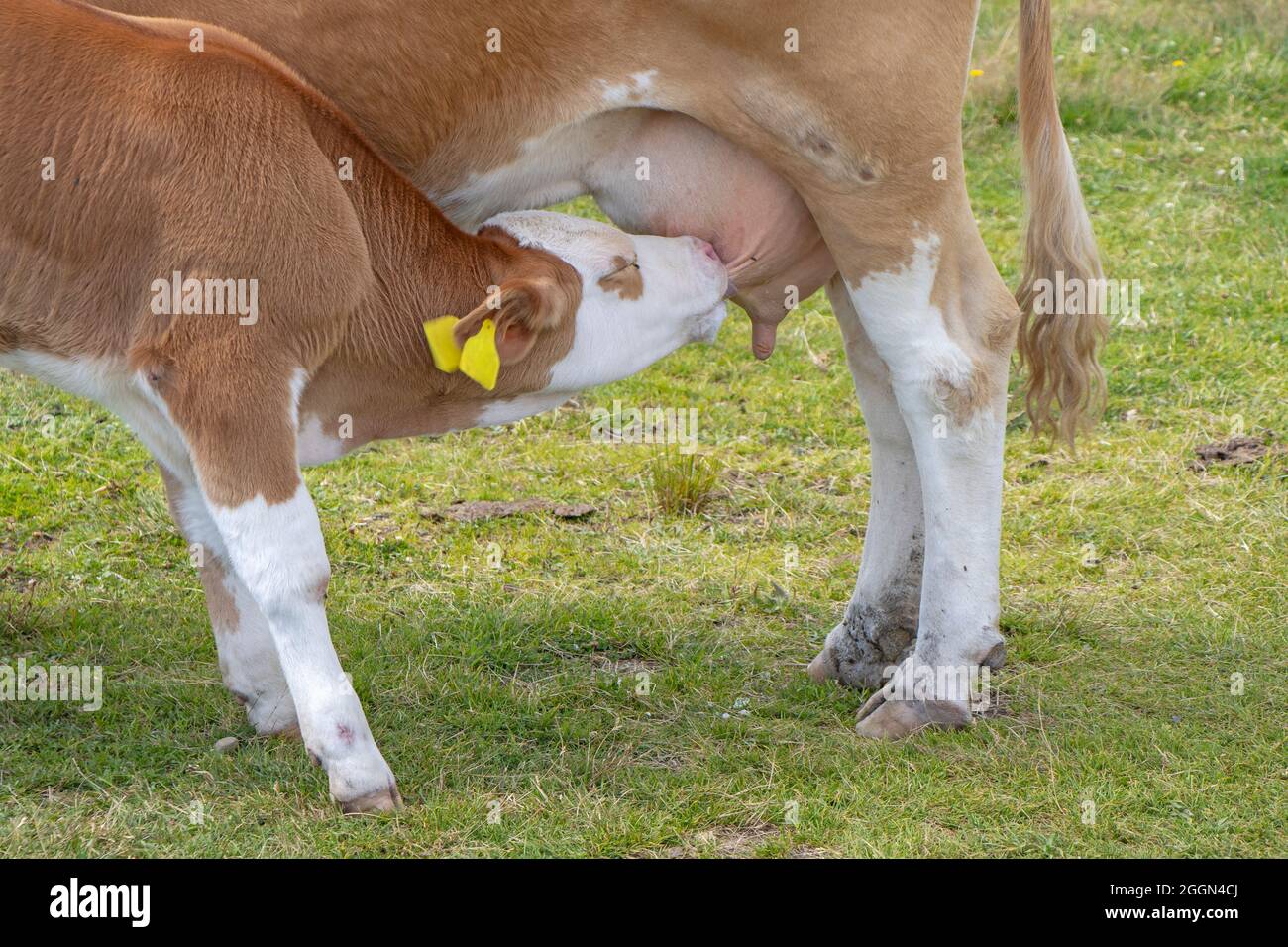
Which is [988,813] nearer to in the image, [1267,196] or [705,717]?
A: [705,717]

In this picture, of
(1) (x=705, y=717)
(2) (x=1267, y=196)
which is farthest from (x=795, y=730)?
(2) (x=1267, y=196)

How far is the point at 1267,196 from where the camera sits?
28.0ft

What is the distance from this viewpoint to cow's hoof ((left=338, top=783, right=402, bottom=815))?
3906 millimetres

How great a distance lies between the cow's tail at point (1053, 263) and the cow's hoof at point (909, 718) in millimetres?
939

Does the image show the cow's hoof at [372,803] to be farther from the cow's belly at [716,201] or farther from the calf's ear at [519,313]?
the cow's belly at [716,201]

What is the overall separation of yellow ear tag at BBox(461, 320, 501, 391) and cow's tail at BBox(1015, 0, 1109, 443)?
172 centimetres

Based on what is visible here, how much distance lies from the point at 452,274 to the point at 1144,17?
303 inches

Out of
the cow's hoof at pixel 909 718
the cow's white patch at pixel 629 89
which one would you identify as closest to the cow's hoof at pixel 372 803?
the cow's hoof at pixel 909 718

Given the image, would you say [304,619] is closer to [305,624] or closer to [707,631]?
[305,624]

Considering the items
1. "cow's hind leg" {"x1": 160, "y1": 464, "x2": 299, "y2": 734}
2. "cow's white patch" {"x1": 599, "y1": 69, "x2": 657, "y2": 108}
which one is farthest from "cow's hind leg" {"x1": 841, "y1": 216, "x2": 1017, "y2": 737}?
"cow's hind leg" {"x1": 160, "y1": 464, "x2": 299, "y2": 734}

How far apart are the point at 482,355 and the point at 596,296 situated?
1.61 feet

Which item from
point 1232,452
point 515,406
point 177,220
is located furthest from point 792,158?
point 1232,452

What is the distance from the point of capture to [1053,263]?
4.92 meters

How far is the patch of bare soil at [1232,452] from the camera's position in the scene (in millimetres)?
6152
